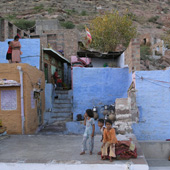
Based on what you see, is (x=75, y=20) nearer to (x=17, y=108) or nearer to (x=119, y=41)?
(x=119, y=41)

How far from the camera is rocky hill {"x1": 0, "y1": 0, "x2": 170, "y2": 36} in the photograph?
146 ft

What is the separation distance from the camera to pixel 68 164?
191 inches

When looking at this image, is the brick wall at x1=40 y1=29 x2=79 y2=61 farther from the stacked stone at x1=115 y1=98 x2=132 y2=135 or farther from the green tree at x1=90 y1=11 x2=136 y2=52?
the stacked stone at x1=115 y1=98 x2=132 y2=135

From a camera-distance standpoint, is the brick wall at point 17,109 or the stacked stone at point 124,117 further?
the brick wall at point 17,109

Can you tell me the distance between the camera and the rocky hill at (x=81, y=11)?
4456cm

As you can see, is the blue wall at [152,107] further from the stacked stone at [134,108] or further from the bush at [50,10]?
the bush at [50,10]

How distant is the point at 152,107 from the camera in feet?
27.9

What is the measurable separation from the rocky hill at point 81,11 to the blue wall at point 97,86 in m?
31.0

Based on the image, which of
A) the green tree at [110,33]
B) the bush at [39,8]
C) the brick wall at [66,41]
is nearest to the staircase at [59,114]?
the brick wall at [66,41]

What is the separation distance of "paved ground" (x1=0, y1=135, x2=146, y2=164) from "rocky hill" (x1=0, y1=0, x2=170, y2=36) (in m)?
34.4

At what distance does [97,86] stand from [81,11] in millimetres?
44607

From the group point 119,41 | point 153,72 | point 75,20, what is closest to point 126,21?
point 119,41

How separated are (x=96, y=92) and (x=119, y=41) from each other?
9337 mm

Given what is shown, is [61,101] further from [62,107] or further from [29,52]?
[29,52]
